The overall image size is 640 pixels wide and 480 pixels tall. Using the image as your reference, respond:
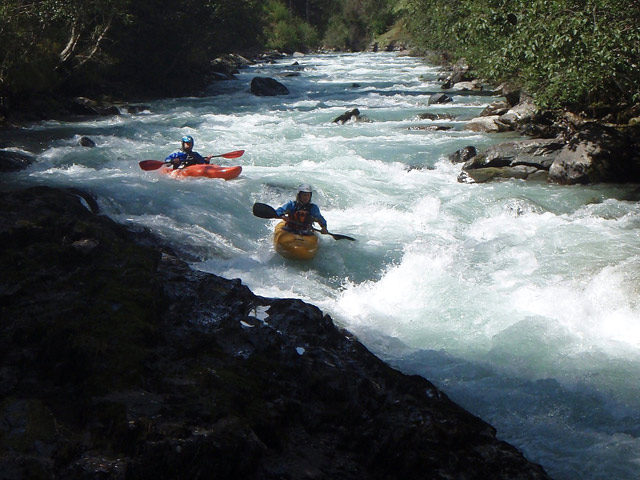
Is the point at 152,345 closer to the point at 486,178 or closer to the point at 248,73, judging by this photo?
the point at 486,178

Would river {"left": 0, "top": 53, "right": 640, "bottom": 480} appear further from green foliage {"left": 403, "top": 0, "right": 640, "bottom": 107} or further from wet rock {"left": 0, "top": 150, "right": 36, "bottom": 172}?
green foliage {"left": 403, "top": 0, "right": 640, "bottom": 107}

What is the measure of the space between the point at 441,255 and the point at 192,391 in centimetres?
455

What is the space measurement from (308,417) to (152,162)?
7.58 m

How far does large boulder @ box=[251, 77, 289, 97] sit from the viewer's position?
21.8m

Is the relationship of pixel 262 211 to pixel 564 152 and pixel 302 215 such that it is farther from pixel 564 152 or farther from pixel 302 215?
pixel 564 152

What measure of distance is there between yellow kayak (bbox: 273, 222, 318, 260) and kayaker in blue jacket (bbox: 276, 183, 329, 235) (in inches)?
6.5

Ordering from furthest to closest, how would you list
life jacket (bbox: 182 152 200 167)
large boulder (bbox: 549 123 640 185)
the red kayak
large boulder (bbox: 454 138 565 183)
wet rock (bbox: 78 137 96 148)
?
wet rock (bbox: 78 137 96 148)
large boulder (bbox: 454 138 565 183)
life jacket (bbox: 182 152 200 167)
the red kayak
large boulder (bbox: 549 123 640 185)

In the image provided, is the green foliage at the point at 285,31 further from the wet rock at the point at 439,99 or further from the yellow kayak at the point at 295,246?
the yellow kayak at the point at 295,246

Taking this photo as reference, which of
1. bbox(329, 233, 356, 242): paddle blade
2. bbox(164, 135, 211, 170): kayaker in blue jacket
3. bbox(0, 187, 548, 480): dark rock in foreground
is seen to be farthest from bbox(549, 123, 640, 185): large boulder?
bbox(0, 187, 548, 480): dark rock in foreground

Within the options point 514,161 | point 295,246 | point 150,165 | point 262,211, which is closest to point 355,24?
point 514,161

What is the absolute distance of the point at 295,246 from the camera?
7160 millimetres

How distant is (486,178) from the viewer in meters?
10.4

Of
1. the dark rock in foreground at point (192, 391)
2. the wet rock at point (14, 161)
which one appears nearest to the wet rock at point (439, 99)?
the wet rock at point (14, 161)

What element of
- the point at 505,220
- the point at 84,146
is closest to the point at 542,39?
the point at 505,220
